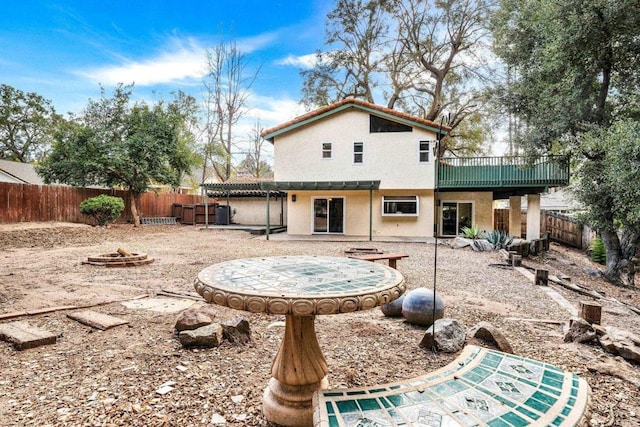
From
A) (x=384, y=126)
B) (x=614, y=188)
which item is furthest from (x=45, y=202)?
(x=614, y=188)

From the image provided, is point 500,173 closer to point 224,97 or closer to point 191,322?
point 191,322

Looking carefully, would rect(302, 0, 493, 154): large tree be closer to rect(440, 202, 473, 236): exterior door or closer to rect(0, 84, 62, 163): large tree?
rect(440, 202, 473, 236): exterior door

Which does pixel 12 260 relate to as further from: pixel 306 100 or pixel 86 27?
pixel 306 100

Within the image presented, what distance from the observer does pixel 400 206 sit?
15.0 m

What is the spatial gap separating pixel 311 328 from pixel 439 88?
68.0 feet

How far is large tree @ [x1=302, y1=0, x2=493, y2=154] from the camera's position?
1845 centimetres

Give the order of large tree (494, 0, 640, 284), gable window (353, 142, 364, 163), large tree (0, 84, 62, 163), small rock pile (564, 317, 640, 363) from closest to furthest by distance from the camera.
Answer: small rock pile (564, 317, 640, 363)
large tree (494, 0, 640, 284)
gable window (353, 142, 364, 163)
large tree (0, 84, 62, 163)

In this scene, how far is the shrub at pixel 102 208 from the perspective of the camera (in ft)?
49.4

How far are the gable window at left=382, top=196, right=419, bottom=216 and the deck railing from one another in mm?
1506

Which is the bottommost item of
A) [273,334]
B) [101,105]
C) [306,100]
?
[273,334]

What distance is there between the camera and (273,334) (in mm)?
3645

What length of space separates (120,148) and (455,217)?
1648 cm

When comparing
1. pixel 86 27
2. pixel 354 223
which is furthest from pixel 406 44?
pixel 86 27

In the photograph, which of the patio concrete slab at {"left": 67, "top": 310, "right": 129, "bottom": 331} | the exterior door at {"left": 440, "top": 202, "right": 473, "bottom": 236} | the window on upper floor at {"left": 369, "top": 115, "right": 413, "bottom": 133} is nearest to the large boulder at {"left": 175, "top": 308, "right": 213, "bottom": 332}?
the patio concrete slab at {"left": 67, "top": 310, "right": 129, "bottom": 331}
